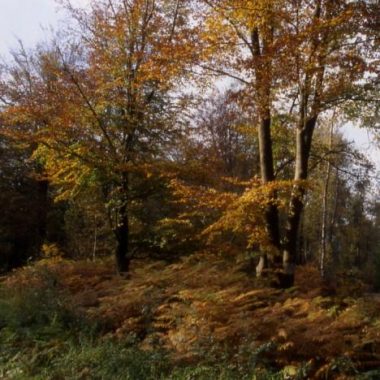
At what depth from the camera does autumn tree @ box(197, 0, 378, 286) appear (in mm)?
12312

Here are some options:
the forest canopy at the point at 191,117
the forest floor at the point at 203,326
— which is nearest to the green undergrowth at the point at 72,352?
the forest floor at the point at 203,326

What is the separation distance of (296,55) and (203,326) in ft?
21.5

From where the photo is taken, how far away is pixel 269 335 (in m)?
8.37

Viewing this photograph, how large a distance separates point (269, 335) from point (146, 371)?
2032mm

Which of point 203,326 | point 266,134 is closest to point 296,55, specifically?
point 266,134

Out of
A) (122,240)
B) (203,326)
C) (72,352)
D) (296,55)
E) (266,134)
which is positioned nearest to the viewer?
(72,352)

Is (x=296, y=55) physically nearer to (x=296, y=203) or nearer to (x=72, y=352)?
(x=296, y=203)

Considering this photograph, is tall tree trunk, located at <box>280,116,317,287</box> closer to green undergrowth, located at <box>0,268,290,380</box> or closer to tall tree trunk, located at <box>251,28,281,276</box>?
tall tree trunk, located at <box>251,28,281,276</box>

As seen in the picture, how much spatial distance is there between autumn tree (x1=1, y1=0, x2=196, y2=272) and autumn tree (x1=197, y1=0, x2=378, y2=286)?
2.10m

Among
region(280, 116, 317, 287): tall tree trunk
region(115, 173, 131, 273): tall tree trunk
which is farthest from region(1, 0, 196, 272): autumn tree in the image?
region(280, 116, 317, 287): tall tree trunk

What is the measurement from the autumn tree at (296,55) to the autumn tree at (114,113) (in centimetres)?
210

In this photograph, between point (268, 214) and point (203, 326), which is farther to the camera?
point (268, 214)

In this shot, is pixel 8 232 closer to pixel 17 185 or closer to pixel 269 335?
pixel 17 185

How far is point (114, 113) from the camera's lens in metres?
16.3
